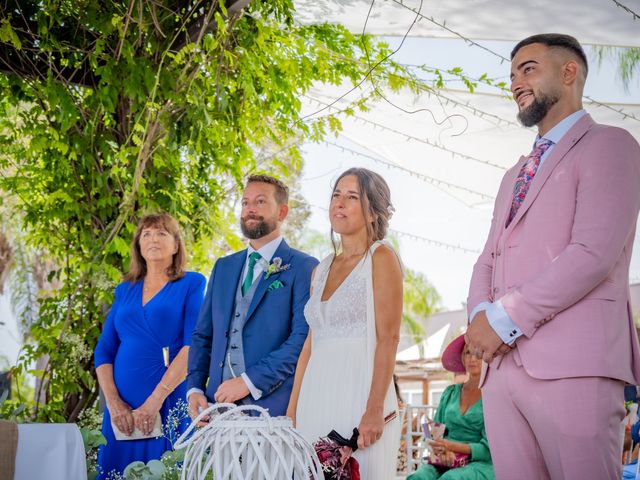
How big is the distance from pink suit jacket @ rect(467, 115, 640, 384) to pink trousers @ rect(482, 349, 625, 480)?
0.15ft

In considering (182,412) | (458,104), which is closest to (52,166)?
(182,412)

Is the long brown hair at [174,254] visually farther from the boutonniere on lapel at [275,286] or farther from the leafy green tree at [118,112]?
the boutonniere on lapel at [275,286]

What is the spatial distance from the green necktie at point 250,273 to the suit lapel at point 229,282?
0.04m

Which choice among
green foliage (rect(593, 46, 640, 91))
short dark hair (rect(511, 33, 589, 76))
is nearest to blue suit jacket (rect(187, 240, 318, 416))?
short dark hair (rect(511, 33, 589, 76))

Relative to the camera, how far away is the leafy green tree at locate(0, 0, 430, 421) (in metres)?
4.98

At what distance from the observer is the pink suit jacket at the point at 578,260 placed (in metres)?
2.05

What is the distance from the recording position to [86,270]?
5.14 m

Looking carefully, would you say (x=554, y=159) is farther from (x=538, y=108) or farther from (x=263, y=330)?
(x=263, y=330)

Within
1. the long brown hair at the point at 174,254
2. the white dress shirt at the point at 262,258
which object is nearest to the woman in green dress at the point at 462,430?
the white dress shirt at the point at 262,258

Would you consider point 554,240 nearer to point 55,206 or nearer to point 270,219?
point 270,219

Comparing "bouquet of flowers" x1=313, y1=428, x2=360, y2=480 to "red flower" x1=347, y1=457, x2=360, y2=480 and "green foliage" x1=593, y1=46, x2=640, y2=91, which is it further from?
"green foliage" x1=593, y1=46, x2=640, y2=91

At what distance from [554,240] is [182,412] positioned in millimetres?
2380

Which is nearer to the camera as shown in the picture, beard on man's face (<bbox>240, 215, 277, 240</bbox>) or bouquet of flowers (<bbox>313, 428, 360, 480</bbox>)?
bouquet of flowers (<bbox>313, 428, 360, 480</bbox>)

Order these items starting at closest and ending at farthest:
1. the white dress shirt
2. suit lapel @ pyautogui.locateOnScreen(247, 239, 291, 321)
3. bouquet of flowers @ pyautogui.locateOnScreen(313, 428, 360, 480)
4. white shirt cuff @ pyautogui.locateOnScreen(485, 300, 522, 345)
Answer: white shirt cuff @ pyautogui.locateOnScreen(485, 300, 522, 345) < bouquet of flowers @ pyautogui.locateOnScreen(313, 428, 360, 480) < suit lapel @ pyautogui.locateOnScreen(247, 239, 291, 321) < the white dress shirt
